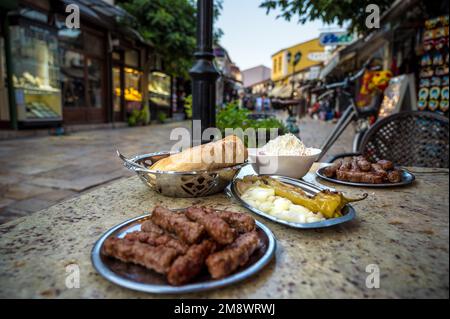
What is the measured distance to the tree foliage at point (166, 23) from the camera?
42.3 feet

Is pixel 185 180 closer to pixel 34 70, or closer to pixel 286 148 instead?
pixel 286 148

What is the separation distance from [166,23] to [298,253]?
1400 cm

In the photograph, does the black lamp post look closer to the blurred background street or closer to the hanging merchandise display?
the blurred background street

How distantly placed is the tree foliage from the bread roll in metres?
12.6

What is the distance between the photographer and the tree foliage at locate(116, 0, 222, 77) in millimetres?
12906

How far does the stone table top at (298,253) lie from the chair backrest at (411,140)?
4.38ft

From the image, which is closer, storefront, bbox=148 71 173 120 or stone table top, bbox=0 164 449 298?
stone table top, bbox=0 164 449 298

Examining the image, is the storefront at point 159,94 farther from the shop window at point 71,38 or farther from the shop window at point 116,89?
the shop window at point 71,38

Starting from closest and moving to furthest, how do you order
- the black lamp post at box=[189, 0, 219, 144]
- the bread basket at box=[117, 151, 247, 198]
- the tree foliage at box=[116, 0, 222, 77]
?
the bread basket at box=[117, 151, 247, 198] → the black lamp post at box=[189, 0, 219, 144] → the tree foliage at box=[116, 0, 222, 77]

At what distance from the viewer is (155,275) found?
24.5 inches

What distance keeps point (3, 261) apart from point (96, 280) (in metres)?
0.27

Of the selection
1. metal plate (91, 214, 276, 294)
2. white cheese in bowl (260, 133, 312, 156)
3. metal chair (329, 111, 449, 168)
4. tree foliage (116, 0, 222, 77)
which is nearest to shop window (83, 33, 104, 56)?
tree foliage (116, 0, 222, 77)

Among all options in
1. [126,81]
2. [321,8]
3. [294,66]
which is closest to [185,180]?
[321,8]
